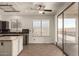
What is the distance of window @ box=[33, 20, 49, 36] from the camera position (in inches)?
416

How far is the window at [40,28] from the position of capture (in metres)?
10.6

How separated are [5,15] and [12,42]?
6280 mm

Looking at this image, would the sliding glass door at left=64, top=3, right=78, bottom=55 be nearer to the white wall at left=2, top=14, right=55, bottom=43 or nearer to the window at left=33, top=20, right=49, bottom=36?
the white wall at left=2, top=14, right=55, bottom=43

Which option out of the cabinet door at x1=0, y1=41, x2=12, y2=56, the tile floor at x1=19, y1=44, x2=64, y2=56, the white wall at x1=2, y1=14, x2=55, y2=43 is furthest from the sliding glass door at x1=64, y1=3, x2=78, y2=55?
the white wall at x1=2, y1=14, x2=55, y2=43

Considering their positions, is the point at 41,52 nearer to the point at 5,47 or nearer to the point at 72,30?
the point at 72,30

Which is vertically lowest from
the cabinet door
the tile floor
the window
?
the tile floor

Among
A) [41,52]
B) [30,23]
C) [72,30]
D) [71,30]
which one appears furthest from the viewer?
[30,23]

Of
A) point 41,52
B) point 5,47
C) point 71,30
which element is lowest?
point 41,52

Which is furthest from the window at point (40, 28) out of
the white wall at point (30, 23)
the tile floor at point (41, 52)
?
the tile floor at point (41, 52)

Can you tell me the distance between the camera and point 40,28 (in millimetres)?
10711

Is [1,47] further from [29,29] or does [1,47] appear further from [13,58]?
[29,29]


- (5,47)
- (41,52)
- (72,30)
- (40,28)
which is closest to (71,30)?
(72,30)

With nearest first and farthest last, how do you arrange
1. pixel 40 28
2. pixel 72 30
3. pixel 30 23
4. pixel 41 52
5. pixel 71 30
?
pixel 72 30 → pixel 71 30 → pixel 41 52 → pixel 30 23 → pixel 40 28

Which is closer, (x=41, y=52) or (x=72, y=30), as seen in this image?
(x=72, y=30)
